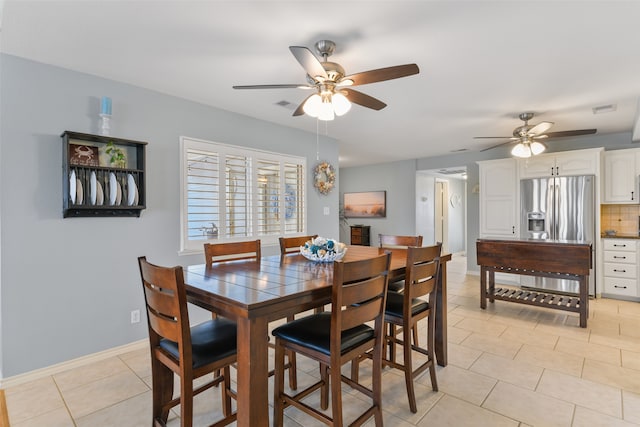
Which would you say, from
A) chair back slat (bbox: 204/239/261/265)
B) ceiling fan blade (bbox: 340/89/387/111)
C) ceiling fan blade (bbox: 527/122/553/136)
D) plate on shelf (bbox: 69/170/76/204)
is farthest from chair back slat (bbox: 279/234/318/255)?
ceiling fan blade (bbox: 527/122/553/136)

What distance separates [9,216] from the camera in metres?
2.37

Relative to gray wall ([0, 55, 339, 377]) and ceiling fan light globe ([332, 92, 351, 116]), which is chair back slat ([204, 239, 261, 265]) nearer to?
gray wall ([0, 55, 339, 377])

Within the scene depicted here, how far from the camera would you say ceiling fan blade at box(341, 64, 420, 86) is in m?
1.95

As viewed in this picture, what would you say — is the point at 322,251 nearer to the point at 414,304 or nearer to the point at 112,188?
the point at 414,304

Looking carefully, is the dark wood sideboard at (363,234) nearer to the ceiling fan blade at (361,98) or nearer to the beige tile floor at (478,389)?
the beige tile floor at (478,389)

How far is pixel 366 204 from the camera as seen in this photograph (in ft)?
26.3

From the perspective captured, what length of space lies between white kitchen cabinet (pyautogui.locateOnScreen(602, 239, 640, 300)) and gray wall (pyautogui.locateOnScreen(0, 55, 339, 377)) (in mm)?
5621

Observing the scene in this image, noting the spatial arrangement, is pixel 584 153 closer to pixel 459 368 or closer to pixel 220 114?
pixel 459 368

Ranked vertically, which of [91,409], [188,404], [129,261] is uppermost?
[129,261]

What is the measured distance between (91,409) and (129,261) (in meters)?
1.21

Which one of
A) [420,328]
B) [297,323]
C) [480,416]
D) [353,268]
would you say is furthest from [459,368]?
[353,268]

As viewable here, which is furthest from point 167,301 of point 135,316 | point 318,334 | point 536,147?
point 536,147

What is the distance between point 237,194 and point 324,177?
1.50 meters

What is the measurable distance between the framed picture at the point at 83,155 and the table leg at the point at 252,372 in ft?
7.14
